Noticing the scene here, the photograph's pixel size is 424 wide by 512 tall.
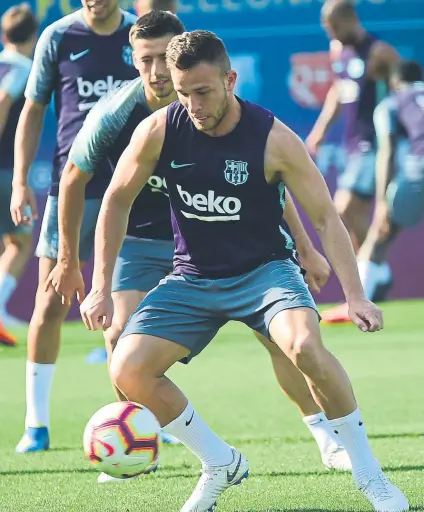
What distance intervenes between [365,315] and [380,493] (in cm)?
73

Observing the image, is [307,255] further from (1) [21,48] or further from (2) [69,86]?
(1) [21,48]

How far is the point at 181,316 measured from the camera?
537 centimetres

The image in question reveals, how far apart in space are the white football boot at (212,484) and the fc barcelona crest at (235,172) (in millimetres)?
1185

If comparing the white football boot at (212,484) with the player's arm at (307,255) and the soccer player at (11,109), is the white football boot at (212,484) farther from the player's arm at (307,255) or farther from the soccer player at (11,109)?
the soccer player at (11,109)

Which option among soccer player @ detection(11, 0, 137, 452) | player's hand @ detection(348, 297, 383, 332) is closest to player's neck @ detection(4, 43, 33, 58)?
soccer player @ detection(11, 0, 137, 452)

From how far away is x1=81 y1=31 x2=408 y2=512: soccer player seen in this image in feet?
16.8

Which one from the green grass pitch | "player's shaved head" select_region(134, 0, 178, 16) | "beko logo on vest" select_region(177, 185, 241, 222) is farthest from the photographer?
"player's shaved head" select_region(134, 0, 178, 16)

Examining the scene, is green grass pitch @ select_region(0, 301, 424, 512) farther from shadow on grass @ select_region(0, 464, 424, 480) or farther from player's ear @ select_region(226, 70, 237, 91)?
player's ear @ select_region(226, 70, 237, 91)

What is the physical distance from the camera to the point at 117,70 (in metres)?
7.24

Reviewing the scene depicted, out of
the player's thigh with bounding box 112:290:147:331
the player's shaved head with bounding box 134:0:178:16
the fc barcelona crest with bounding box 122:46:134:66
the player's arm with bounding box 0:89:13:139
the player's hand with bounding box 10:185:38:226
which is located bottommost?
the player's arm with bounding box 0:89:13:139

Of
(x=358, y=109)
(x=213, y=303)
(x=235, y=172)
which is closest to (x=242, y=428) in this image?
(x=213, y=303)

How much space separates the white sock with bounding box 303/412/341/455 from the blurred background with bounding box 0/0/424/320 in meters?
7.30

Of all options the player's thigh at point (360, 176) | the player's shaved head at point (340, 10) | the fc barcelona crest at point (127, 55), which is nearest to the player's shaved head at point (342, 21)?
the player's shaved head at point (340, 10)

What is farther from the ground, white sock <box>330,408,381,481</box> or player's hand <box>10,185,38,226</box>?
player's hand <box>10,185,38,226</box>
